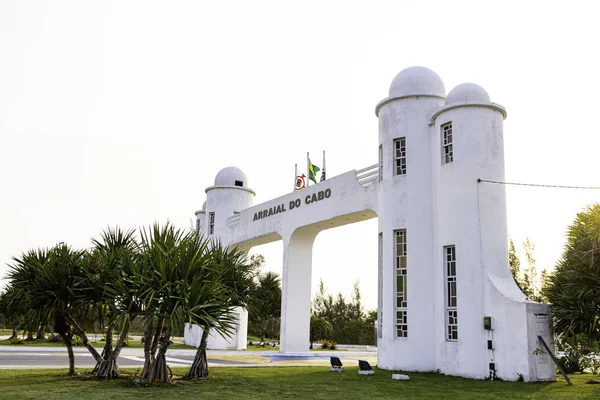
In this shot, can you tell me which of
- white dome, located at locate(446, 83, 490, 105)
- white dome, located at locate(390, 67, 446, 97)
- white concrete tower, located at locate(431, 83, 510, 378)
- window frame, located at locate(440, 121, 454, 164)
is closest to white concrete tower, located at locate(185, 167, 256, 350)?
white dome, located at locate(390, 67, 446, 97)

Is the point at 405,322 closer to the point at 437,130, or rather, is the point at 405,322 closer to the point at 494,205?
the point at 494,205

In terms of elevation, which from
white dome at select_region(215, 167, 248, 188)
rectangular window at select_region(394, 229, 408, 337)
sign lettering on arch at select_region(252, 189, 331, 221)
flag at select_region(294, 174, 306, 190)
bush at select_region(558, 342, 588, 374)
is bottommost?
bush at select_region(558, 342, 588, 374)

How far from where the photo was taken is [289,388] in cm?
1340

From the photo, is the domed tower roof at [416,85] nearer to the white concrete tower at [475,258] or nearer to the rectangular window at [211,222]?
the white concrete tower at [475,258]

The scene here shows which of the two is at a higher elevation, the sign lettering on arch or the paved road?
the sign lettering on arch

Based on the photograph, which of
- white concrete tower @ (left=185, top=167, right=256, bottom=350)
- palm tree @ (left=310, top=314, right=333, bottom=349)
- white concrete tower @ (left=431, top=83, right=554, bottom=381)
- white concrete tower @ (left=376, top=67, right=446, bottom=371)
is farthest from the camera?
palm tree @ (left=310, top=314, right=333, bottom=349)

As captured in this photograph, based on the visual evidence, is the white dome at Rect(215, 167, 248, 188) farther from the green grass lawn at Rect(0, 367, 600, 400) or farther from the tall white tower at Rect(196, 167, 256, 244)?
the green grass lawn at Rect(0, 367, 600, 400)

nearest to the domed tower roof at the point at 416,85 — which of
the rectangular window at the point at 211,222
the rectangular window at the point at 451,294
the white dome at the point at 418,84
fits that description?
the white dome at the point at 418,84

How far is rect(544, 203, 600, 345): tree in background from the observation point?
1438 cm

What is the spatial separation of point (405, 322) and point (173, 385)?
814 cm

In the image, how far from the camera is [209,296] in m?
13.2

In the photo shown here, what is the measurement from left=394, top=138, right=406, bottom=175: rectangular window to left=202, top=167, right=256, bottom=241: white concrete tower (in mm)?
14155

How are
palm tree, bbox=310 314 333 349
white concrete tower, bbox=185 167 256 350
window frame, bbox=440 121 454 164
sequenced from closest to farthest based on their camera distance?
window frame, bbox=440 121 454 164
white concrete tower, bbox=185 167 256 350
palm tree, bbox=310 314 333 349

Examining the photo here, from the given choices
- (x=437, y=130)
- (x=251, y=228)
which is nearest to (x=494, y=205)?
(x=437, y=130)
